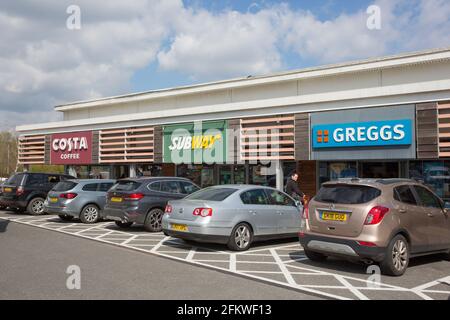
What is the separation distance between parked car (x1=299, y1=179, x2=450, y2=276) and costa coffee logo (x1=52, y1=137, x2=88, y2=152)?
52.1 ft

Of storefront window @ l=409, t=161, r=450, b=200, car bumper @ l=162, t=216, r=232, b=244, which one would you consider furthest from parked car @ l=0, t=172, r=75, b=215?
storefront window @ l=409, t=161, r=450, b=200

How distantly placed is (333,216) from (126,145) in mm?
13857

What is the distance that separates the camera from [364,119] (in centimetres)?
1370

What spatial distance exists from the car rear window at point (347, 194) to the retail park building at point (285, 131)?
5944 millimetres

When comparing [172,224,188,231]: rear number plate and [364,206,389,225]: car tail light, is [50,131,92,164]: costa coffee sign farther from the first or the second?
[364,206,389,225]: car tail light

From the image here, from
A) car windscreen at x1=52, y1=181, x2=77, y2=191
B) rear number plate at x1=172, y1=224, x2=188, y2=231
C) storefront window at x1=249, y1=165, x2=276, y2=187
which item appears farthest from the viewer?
storefront window at x1=249, y1=165, x2=276, y2=187

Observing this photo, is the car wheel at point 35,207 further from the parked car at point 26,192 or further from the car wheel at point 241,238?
the car wheel at point 241,238

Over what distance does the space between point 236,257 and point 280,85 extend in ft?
40.2

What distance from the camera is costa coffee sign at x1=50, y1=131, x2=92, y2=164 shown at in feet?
70.3

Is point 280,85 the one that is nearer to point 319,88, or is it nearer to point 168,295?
point 319,88

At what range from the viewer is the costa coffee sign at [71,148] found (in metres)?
21.4

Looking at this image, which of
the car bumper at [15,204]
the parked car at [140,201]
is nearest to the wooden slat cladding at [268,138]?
the parked car at [140,201]

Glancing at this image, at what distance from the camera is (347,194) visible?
25.1ft
